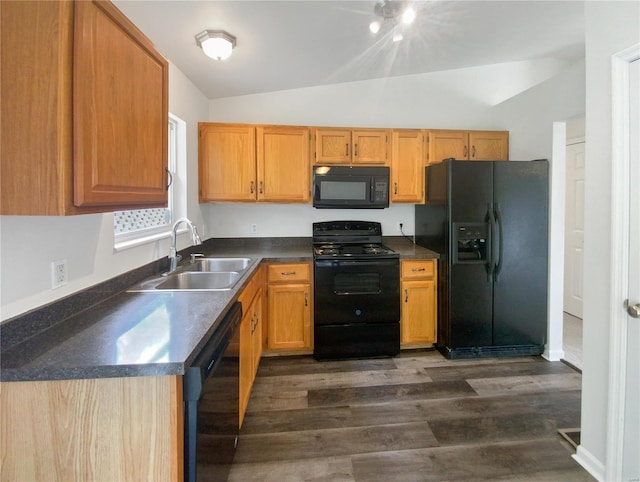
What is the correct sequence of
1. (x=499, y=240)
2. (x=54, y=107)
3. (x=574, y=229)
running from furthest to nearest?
(x=574, y=229)
(x=499, y=240)
(x=54, y=107)

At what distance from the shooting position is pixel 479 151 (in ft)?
10.6

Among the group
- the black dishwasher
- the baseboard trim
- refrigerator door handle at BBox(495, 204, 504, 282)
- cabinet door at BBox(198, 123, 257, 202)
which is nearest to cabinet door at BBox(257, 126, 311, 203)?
cabinet door at BBox(198, 123, 257, 202)

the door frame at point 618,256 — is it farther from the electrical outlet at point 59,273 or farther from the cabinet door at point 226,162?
the cabinet door at point 226,162

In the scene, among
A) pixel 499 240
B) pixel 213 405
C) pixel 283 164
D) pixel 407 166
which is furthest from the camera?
pixel 407 166

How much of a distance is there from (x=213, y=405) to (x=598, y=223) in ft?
6.55

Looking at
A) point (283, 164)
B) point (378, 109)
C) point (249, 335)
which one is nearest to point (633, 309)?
point (249, 335)

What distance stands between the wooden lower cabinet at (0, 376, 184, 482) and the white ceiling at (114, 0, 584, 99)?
5.90 ft

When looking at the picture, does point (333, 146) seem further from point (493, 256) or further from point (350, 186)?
point (493, 256)

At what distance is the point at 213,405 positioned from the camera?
121 centimetres

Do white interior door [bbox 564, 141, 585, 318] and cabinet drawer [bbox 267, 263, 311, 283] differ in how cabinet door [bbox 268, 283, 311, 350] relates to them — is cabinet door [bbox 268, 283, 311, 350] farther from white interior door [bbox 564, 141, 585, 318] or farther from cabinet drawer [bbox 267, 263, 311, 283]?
white interior door [bbox 564, 141, 585, 318]

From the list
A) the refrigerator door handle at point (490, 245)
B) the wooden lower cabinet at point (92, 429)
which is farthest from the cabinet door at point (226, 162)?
the wooden lower cabinet at point (92, 429)

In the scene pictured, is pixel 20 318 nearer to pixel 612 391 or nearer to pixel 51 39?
pixel 51 39

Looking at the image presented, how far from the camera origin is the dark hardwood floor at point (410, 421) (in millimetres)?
1657

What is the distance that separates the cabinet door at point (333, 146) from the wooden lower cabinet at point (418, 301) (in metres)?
1.18
